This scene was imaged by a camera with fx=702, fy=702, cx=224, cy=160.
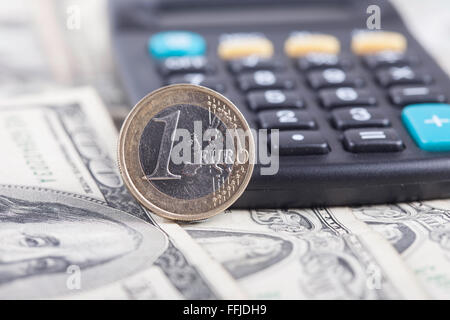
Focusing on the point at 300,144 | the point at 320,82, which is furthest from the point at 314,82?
the point at 300,144

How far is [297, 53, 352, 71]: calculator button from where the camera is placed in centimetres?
60

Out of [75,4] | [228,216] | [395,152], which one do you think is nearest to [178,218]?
[228,216]

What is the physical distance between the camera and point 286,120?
497 mm

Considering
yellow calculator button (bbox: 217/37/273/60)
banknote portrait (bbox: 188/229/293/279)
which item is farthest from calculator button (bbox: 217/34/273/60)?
banknote portrait (bbox: 188/229/293/279)

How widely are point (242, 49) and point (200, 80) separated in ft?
0.27

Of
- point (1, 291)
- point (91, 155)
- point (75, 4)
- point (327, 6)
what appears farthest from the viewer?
point (75, 4)

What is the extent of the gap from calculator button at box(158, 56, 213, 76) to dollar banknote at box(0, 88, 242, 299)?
0.07 metres

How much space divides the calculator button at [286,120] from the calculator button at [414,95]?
0.08 m

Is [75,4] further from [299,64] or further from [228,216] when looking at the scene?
[228,216]

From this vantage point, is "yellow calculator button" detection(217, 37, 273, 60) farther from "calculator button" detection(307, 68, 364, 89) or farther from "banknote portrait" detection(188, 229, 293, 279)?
"banknote portrait" detection(188, 229, 293, 279)

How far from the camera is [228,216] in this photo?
47 centimetres

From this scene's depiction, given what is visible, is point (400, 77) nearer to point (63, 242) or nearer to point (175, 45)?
point (175, 45)

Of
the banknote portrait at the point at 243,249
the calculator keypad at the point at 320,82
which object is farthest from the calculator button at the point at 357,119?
the banknote portrait at the point at 243,249

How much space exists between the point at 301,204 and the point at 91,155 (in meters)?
0.18
